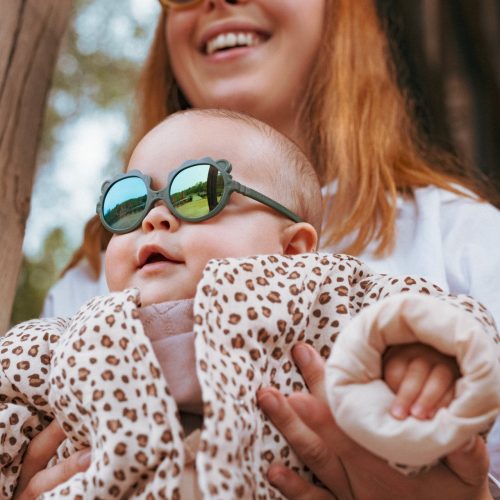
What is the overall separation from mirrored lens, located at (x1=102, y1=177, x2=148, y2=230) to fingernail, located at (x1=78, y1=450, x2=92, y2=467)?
1.33 feet

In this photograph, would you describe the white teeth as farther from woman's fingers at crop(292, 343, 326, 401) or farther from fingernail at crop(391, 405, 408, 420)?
fingernail at crop(391, 405, 408, 420)

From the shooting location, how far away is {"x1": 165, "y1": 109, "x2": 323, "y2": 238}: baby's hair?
5.21ft

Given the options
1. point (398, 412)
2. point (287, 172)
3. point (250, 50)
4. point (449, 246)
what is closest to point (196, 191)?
point (287, 172)

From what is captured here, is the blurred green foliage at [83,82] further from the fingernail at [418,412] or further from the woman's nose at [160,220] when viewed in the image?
the fingernail at [418,412]

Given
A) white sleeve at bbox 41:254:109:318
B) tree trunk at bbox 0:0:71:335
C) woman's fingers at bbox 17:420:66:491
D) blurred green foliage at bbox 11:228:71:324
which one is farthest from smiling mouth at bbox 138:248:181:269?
blurred green foliage at bbox 11:228:71:324

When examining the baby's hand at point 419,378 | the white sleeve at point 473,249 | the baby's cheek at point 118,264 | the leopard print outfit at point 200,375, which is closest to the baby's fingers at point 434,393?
the baby's hand at point 419,378

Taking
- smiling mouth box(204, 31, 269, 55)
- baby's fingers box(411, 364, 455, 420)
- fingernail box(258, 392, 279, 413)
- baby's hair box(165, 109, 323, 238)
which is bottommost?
fingernail box(258, 392, 279, 413)

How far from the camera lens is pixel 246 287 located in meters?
1.34

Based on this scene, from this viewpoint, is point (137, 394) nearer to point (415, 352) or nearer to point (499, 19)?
point (415, 352)

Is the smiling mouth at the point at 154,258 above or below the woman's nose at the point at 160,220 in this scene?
below

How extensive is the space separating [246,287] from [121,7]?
4024mm

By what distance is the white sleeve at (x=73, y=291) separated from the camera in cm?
244

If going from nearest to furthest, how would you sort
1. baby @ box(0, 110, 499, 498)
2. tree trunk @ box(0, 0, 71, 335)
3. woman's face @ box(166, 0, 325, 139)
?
baby @ box(0, 110, 499, 498)
tree trunk @ box(0, 0, 71, 335)
woman's face @ box(166, 0, 325, 139)

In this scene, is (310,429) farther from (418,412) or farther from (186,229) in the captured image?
(186,229)
